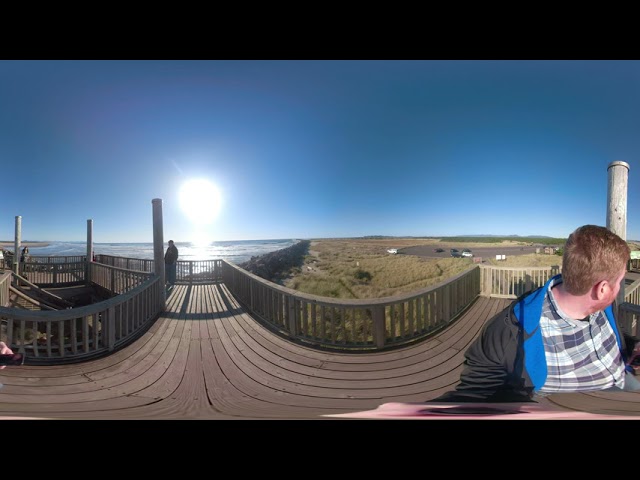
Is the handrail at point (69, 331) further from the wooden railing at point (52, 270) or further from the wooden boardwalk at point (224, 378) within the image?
the wooden railing at point (52, 270)

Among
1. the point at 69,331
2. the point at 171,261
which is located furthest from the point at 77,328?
A: the point at 171,261

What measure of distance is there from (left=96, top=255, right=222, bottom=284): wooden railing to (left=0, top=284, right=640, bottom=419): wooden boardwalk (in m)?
0.17

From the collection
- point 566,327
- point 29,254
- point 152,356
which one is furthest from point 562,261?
point 29,254

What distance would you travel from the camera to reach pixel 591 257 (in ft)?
3.09

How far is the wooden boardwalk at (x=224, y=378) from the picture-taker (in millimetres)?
851

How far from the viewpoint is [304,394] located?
0.87m

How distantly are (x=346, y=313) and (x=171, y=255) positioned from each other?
2.19 ft

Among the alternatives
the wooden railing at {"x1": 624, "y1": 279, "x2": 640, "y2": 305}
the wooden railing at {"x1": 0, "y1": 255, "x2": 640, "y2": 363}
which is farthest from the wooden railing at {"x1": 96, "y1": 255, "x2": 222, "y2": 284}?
the wooden railing at {"x1": 624, "y1": 279, "x2": 640, "y2": 305}

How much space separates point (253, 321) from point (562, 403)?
124 centimetres

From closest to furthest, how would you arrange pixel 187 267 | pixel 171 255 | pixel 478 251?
pixel 171 255, pixel 187 267, pixel 478 251

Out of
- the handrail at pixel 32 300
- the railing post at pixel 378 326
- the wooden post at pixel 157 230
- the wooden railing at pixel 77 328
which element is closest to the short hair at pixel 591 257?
the railing post at pixel 378 326

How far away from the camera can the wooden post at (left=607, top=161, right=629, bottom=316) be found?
990mm

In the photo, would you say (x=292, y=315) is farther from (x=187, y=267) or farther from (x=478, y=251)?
(x=478, y=251)
